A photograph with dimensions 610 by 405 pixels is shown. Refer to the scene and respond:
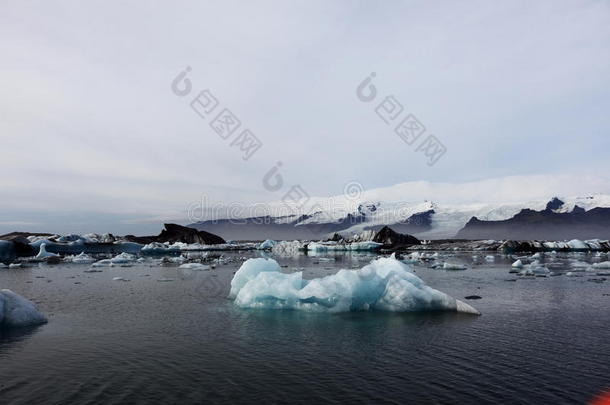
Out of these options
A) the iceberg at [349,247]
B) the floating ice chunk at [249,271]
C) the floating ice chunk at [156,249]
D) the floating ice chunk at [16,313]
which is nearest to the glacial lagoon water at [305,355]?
the floating ice chunk at [16,313]

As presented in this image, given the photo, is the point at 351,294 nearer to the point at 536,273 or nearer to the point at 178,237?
the point at 536,273

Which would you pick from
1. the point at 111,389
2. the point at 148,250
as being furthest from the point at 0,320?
the point at 148,250

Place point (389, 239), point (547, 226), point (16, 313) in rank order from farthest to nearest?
point (547, 226)
point (389, 239)
point (16, 313)

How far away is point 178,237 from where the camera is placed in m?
118

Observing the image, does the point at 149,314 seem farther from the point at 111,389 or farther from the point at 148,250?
the point at 148,250

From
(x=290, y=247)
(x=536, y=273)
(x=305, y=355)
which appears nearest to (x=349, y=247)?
(x=290, y=247)

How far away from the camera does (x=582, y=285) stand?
99.6 ft

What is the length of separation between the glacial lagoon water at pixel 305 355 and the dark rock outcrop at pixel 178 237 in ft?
319

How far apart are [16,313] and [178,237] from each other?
104 meters

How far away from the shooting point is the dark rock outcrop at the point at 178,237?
118 m

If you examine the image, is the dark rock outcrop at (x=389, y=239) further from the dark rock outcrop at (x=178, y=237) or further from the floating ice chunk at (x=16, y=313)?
the floating ice chunk at (x=16, y=313)

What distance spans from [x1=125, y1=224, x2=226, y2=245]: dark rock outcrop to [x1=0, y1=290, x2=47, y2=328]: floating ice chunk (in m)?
101

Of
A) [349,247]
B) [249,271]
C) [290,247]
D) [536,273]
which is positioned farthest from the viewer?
[290,247]

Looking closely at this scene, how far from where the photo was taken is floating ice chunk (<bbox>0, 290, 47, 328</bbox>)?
1642 cm
